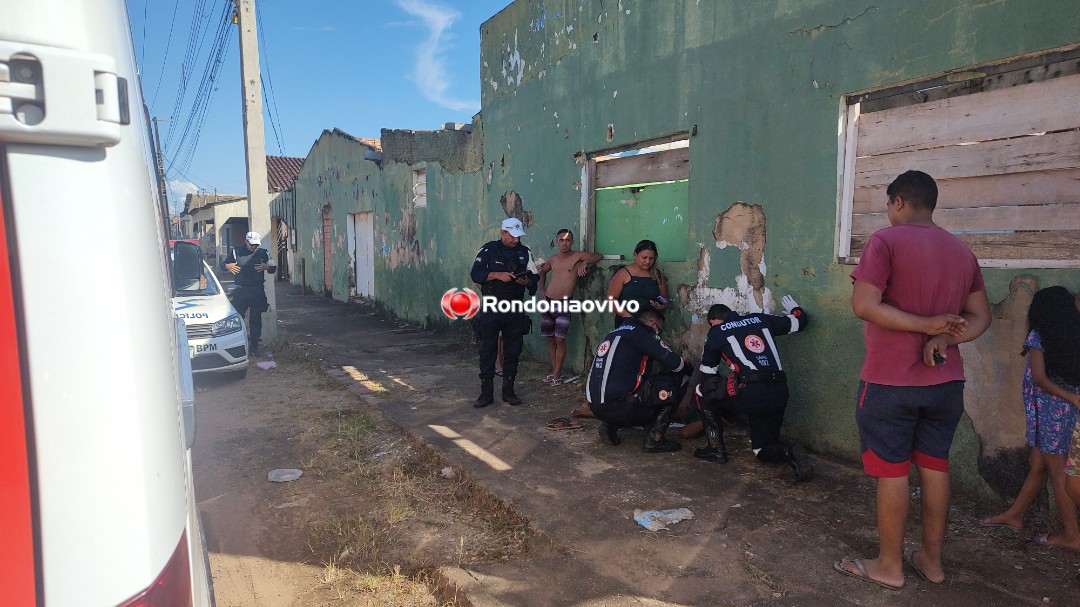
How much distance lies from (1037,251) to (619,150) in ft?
11.4

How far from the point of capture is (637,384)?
4.40 meters

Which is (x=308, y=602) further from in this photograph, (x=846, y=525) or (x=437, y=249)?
(x=437, y=249)

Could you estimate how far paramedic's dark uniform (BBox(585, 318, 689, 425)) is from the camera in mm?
4355

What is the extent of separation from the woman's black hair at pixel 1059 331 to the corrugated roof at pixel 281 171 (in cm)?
2483

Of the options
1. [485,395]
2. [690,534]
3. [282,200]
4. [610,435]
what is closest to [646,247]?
[610,435]

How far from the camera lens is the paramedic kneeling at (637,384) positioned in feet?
14.3

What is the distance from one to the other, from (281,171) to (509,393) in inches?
976


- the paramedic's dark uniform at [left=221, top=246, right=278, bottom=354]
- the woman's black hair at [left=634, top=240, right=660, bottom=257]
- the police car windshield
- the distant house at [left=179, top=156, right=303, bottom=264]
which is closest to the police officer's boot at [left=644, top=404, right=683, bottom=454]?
the woman's black hair at [left=634, top=240, right=660, bottom=257]

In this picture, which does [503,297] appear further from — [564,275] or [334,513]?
[334,513]

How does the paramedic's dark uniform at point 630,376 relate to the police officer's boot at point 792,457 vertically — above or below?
above

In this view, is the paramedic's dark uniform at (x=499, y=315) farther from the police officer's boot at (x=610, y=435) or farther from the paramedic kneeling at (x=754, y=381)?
the paramedic kneeling at (x=754, y=381)

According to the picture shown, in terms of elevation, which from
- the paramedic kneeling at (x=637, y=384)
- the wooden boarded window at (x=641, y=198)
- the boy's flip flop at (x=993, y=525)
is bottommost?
the boy's flip flop at (x=993, y=525)

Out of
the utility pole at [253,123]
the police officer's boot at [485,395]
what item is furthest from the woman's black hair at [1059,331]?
the utility pole at [253,123]

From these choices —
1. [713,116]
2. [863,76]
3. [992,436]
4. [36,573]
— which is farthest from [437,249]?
[36,573]
